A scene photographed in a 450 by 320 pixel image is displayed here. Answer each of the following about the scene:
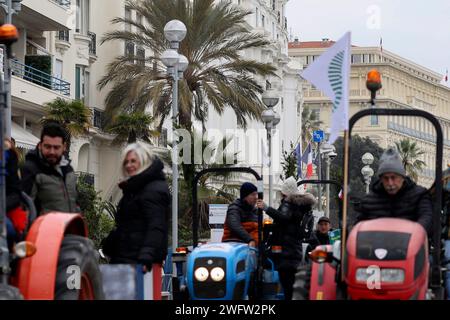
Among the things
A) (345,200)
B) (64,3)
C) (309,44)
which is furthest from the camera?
(309,44)

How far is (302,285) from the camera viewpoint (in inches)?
458

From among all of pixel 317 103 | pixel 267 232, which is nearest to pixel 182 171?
pixel 267 232

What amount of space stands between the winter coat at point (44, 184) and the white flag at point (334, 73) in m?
2.22

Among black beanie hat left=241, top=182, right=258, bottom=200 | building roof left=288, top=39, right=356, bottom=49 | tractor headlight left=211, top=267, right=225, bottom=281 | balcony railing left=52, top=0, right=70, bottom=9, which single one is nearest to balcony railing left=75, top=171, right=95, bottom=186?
balcony railing left=52, top=0, right=70, bottom=9

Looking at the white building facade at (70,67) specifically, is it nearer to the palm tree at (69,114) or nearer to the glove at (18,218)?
the palm tree at (69,114)

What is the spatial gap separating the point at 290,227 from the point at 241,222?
0.58m

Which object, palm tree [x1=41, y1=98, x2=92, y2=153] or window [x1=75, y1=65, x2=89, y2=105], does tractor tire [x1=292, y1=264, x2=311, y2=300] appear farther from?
window [x1=75, y1=65, x2=89, y2=105]

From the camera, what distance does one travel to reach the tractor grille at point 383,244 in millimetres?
10508

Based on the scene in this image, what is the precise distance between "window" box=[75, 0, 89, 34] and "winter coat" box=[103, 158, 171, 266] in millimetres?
37653

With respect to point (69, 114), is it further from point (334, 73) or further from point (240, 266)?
point (334, 73)

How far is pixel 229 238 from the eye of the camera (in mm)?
15617

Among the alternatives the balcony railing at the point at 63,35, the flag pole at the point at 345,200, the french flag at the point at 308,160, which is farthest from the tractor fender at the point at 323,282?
the french flag at the point at 308,160

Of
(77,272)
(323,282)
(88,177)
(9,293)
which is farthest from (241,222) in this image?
(88,177)
